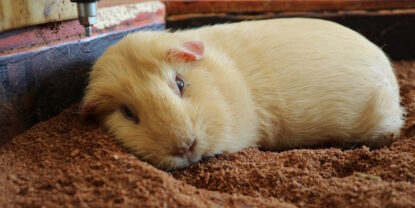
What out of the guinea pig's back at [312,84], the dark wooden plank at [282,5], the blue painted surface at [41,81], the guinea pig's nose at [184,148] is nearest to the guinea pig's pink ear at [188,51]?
the guinea pig's back at [312,84]

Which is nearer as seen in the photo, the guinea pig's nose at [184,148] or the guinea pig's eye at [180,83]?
the guinea pig's nose at [184,148]

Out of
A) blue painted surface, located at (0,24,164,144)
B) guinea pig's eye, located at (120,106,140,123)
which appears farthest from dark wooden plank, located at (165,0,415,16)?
guinea pig's eye, located at (120,106,140,123)

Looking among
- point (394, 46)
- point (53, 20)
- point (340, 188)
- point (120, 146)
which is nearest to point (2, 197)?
point (120, 146)

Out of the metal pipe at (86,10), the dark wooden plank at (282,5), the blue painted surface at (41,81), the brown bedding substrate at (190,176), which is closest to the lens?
the brown bedding substrate at (190,176)

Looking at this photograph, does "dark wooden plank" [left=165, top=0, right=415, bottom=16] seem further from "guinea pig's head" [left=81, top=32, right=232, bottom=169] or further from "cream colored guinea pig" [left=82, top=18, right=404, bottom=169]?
"guinea pig's head" [left=81, top=32, right=232, bottom=169]

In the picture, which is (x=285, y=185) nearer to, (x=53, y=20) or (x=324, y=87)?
(x=324, y=87)

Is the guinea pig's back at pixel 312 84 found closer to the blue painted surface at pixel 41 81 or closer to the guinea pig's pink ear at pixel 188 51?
the guinea pig's pink ear at pixel 188 51

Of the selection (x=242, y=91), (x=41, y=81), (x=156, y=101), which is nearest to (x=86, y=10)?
(x=41, y=81)

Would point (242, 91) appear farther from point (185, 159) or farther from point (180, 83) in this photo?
point (185, 159)
